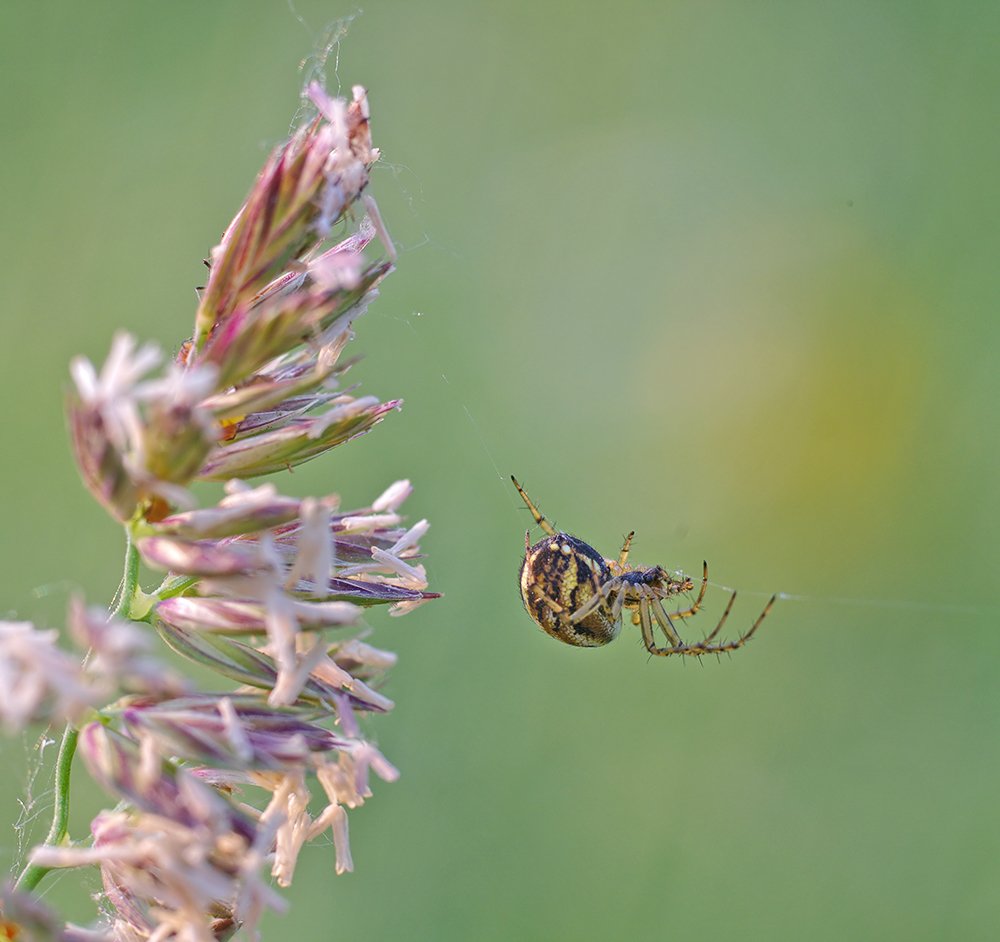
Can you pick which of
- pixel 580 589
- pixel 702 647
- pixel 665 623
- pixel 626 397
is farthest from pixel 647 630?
pixel 626 397

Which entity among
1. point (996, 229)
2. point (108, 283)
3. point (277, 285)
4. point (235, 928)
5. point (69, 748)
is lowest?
point (235, 928)

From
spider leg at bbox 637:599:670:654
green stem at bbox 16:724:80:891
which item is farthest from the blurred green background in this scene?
green stem at bbox 16:724:80:891

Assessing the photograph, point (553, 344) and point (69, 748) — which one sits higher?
point (553, 344)

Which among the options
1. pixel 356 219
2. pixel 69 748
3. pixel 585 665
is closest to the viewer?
pixel 69 748

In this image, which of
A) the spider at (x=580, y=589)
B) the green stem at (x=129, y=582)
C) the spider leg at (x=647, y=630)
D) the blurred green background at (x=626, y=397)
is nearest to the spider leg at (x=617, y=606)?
the spider at (x=580, y=589)

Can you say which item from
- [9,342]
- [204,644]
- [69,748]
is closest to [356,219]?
[204,644]

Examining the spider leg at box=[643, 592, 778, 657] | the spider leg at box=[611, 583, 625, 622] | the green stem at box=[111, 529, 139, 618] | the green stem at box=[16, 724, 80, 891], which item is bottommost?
the spider leg at box=[643, 592, 778, 657]

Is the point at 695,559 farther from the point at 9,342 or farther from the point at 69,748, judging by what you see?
the point at 69,748

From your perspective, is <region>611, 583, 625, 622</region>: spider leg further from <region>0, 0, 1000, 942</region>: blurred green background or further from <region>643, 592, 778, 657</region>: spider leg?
<region>0, 0, 1000, 942</region>: blurred green background

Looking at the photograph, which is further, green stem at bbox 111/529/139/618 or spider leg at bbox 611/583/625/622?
spider leg at bbox 611/583/625/622
